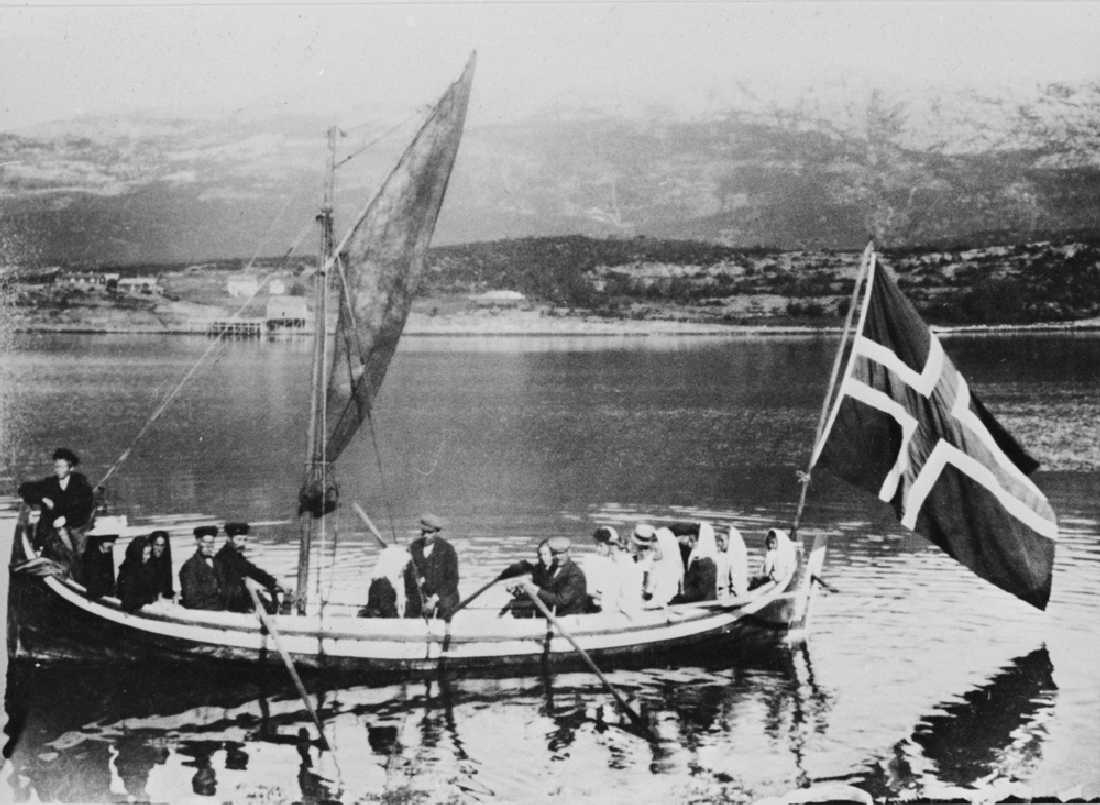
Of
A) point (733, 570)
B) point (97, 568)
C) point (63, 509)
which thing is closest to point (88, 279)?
point (63, 509)

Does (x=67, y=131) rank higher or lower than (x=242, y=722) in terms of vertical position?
higher

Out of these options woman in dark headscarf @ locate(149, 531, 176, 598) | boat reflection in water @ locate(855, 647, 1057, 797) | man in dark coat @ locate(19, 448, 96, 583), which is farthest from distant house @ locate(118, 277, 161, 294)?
boat reflection in water @ locate(855, 647, 1057, 797)

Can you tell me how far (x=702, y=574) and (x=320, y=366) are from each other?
602 cm

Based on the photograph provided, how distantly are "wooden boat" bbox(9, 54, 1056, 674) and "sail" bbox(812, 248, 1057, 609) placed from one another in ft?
0.06

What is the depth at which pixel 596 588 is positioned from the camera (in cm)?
1638

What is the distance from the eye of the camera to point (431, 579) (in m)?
15.8

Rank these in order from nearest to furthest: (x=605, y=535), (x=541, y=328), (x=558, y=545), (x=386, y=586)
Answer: (x=386, y=586) → (x=605, y=535) → (x=558, y=545) → (x=541, y=328)

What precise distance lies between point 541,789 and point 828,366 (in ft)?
195

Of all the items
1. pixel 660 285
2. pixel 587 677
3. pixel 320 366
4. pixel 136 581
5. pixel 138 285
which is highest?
pixel 660 285

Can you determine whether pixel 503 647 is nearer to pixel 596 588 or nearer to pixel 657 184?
pixel 596 588

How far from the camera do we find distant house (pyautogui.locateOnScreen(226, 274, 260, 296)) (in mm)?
98500

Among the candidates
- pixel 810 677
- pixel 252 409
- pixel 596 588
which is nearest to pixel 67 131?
pixel 252 409

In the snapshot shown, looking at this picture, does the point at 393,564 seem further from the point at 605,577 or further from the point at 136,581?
the point at 136,581

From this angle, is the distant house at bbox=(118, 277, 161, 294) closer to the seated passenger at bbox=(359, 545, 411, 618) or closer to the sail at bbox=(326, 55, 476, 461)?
the sail at bbox=(326, 55, 476, 461)
